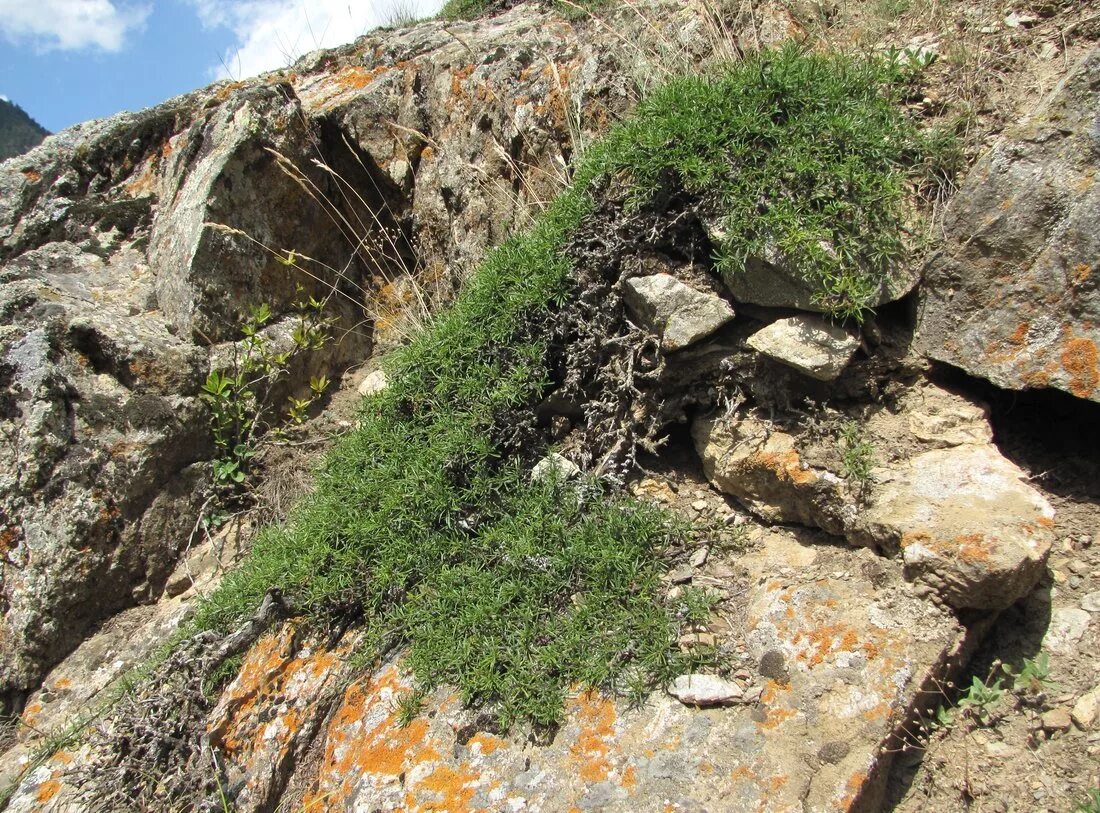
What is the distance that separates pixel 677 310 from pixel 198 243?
11.9 feet

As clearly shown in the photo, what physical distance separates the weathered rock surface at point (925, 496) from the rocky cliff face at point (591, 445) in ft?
0.04

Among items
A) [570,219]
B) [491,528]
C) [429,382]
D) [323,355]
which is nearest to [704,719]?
[491,528]

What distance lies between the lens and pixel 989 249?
3.09 m

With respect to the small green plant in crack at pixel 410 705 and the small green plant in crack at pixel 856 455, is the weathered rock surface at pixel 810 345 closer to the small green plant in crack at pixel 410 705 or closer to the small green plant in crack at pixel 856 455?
the small green plant in crack at pixel 856 455

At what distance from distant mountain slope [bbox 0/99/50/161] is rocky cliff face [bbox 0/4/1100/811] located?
146 feet

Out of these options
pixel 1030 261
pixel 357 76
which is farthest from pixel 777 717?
pixel 357 76

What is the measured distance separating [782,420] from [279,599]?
2.54 meters

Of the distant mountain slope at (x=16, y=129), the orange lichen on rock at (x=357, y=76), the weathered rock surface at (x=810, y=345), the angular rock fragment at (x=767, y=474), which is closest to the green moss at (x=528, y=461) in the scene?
the weathered rock surface at (x=810, y=345)

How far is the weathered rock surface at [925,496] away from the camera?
259 cm

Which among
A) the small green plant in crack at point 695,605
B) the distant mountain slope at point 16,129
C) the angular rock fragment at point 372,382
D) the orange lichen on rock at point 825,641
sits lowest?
the orange lichen on rock at point 825,641

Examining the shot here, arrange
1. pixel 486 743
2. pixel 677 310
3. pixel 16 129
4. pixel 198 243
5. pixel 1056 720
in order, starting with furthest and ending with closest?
pixel 16 129 → pixel 198 243 → pixel 677 310 → pixel 486 743 → pixel 1056 720

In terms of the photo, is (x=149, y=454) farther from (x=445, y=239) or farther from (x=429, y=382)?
(x=445, y=239)

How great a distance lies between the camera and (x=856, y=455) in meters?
3.06

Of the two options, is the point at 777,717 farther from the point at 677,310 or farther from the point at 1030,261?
the point at 1030,261
